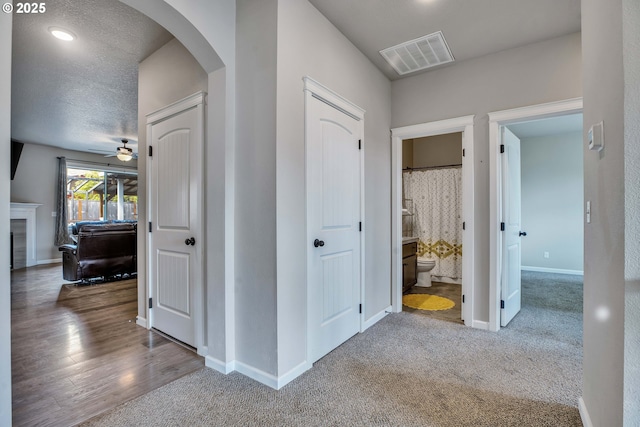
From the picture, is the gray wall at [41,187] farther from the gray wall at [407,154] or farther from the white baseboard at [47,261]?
the gray wall at [407,154]

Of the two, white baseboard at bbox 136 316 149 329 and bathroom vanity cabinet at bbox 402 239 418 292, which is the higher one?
bathroom vanity cabinet at bbox 402 239 418 292

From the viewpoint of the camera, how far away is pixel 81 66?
337 centimetres

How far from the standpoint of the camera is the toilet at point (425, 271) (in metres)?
4.63

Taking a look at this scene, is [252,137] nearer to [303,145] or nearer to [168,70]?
[303,145]

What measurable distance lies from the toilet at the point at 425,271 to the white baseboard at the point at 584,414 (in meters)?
2.91

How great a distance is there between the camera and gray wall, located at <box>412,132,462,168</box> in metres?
5.27

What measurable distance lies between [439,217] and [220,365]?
4.25m

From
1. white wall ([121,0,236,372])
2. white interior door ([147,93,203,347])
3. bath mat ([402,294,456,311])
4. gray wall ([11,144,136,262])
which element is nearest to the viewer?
white wall ([121,0,236,372])

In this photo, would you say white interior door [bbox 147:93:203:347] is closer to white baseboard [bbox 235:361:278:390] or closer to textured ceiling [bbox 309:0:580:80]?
white baseboard [bbox 235:361:278:390]

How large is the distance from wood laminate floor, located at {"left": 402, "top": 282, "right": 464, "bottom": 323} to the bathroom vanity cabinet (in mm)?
171

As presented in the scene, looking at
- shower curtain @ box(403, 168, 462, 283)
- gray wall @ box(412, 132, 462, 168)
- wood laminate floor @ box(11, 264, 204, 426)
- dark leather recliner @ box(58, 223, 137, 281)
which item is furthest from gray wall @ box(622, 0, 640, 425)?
dark leather recliner @ box(58, 223, 137, 281)

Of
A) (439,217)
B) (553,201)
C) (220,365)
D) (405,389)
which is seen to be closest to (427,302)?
(439,217)

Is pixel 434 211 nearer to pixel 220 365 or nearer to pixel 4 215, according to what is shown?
pixel 220 365

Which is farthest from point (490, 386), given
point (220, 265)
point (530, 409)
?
point (220, 265)
